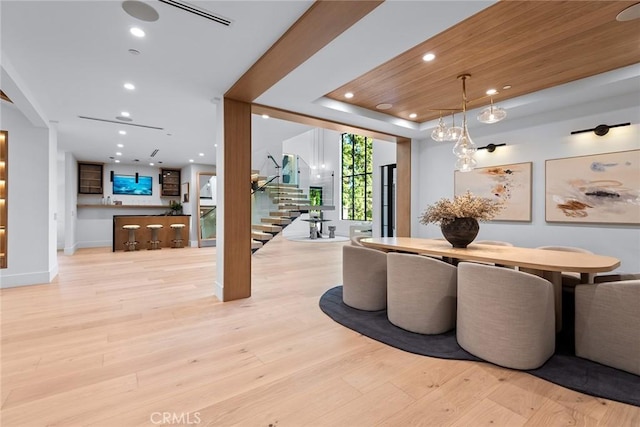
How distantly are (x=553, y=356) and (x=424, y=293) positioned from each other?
1053 mm

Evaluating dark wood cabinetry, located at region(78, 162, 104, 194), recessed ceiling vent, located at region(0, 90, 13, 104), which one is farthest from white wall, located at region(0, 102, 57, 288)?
dark wood cabinetry, located at region(78, 162, 104, 194)

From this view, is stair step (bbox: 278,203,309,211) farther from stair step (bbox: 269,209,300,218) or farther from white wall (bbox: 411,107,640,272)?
white wall (bbox: 411,107,640,272)

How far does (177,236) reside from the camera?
9078mm

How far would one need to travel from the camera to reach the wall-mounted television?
951cm

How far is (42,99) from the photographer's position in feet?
13.0

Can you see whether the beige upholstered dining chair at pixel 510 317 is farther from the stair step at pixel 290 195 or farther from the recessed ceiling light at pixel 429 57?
the stair step at pixel 290 195

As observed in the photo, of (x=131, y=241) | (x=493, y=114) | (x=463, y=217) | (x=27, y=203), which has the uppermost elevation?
(x=493, y=114)

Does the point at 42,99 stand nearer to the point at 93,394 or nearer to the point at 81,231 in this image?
the point at 93,394

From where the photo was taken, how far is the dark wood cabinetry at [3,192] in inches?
175

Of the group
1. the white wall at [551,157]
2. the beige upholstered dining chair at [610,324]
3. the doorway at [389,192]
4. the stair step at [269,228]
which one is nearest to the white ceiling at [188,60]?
the white wall at [551,157]

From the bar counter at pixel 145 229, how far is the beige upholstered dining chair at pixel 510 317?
8.75m

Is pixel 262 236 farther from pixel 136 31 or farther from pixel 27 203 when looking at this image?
pixel 136 31

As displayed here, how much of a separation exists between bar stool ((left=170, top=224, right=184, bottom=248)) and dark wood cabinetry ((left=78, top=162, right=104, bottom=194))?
2706mm

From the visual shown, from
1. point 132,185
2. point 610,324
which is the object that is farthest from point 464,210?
point 132,185
